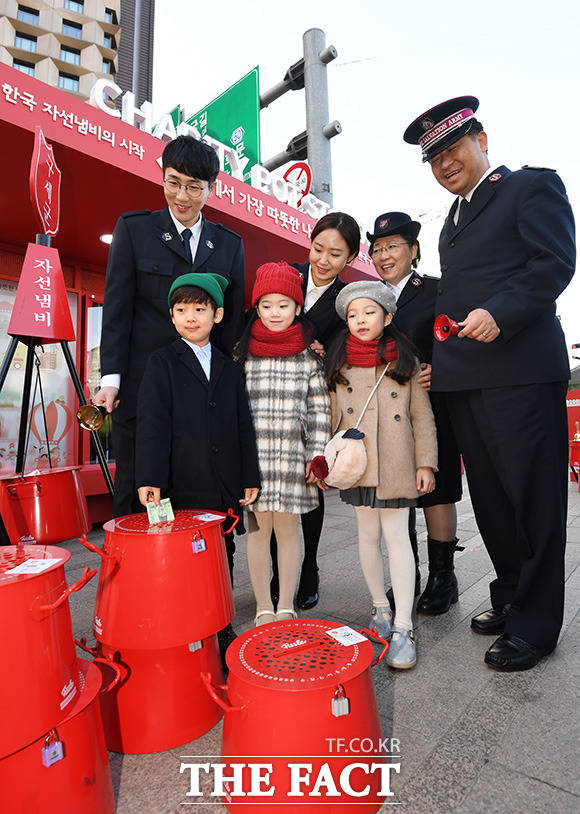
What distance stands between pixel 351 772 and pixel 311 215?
618cm

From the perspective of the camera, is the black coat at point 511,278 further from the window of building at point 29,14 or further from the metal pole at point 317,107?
the window of building at point 29,14

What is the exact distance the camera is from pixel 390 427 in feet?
6.56

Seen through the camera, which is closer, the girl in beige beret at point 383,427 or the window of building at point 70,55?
the girl in beige beret at point 383,427

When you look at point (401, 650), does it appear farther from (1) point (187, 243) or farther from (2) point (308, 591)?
(1) point (187, 243)

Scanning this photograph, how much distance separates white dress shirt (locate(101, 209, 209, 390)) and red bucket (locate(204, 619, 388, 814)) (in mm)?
1199

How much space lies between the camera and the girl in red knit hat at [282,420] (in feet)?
6.57

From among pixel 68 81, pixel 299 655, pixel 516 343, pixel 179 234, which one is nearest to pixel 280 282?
pixel 179 234

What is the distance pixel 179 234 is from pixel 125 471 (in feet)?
3.40

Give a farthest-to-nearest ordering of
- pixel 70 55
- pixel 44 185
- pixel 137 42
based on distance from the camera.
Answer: pixel 137 42 → pixel 70 55 → pixel 44 185

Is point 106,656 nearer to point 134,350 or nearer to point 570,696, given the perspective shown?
point 134,350

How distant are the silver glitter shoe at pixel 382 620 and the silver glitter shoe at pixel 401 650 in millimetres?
120

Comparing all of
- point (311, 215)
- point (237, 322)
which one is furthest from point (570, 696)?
point (311, 215)

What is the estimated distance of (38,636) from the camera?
1.01 m

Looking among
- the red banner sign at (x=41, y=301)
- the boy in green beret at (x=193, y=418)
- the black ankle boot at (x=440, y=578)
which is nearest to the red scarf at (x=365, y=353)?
the boy in green beret at (x=193, y=418)
